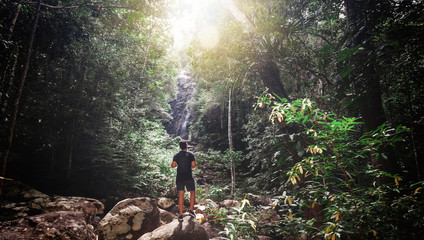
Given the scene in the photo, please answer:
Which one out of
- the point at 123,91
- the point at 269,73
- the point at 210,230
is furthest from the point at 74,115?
the point at 269,73

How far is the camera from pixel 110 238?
14.4 feet

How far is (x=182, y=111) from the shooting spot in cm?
2994

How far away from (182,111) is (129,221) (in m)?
25.7

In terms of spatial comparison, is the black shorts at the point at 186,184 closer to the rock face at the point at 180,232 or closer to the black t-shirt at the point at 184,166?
the black t-shirt at the point at 184,166

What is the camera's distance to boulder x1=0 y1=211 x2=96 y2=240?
9.64 ft

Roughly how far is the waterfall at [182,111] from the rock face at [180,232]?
20.9 meters

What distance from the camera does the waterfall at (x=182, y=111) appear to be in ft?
87.7

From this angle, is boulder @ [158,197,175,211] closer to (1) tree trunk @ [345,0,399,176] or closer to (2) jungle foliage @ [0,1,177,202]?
(2) jungle foliage @ [0,1,177,202]

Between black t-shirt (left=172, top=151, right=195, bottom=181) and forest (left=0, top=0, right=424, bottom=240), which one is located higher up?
forest (left=0, top=0, right=424, bottom=240)

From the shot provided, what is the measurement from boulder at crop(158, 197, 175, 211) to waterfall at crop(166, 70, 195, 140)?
57.5ft

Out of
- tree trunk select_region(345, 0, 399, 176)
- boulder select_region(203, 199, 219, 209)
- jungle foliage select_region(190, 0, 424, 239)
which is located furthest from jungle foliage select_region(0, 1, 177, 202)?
tree trunk select_region(345, 0, 399, 176)

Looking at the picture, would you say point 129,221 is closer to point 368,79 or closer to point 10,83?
point 10,83

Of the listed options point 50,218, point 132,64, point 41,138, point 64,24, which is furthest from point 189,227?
point 132,64

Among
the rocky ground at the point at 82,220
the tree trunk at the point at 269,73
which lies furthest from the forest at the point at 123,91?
the rocky ground at the point at 82,220
